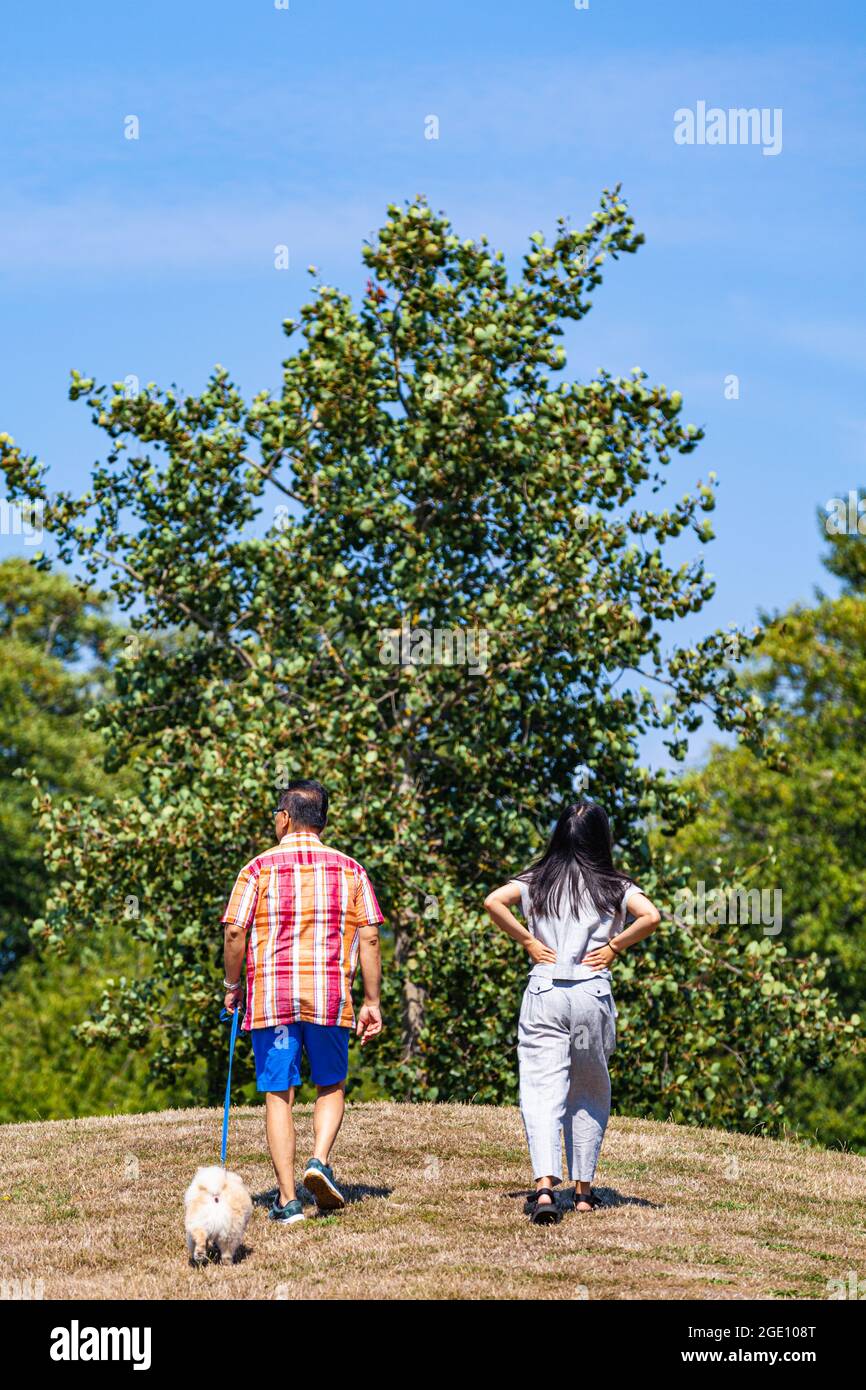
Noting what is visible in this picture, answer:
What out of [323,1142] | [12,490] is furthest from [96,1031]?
[323,1142]

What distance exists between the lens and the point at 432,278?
16.4 m

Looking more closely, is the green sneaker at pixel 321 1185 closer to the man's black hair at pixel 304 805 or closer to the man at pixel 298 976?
the man at pixel 298 976

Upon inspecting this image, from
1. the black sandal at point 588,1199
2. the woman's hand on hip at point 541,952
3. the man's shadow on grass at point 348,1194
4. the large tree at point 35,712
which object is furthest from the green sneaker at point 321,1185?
the large tree at point 35,712

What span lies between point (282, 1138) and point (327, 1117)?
26 cm

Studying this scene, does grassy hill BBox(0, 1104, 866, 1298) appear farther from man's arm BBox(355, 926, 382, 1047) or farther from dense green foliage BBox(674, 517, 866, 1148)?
dense green foliage BBox(674, 517, 866, 1148)

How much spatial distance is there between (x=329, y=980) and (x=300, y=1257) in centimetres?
136

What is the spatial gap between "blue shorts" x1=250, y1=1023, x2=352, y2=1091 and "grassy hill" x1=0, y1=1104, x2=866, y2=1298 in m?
0.69

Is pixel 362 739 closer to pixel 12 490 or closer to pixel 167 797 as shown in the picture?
pixel 167 797

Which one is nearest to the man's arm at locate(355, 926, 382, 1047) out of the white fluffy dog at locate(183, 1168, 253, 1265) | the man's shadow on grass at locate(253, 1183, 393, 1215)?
the man's shadow on grass at locate(253, 1183, 393, 1215)

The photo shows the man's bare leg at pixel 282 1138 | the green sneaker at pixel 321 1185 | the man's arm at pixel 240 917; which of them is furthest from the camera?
the man's arm at pixel 240 917

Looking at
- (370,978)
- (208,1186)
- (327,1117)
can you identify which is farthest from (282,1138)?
(370,978)

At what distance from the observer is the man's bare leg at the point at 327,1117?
788 centimetres

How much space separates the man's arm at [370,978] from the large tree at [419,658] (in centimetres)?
602

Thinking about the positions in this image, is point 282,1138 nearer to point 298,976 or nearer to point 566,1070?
point 298,976
